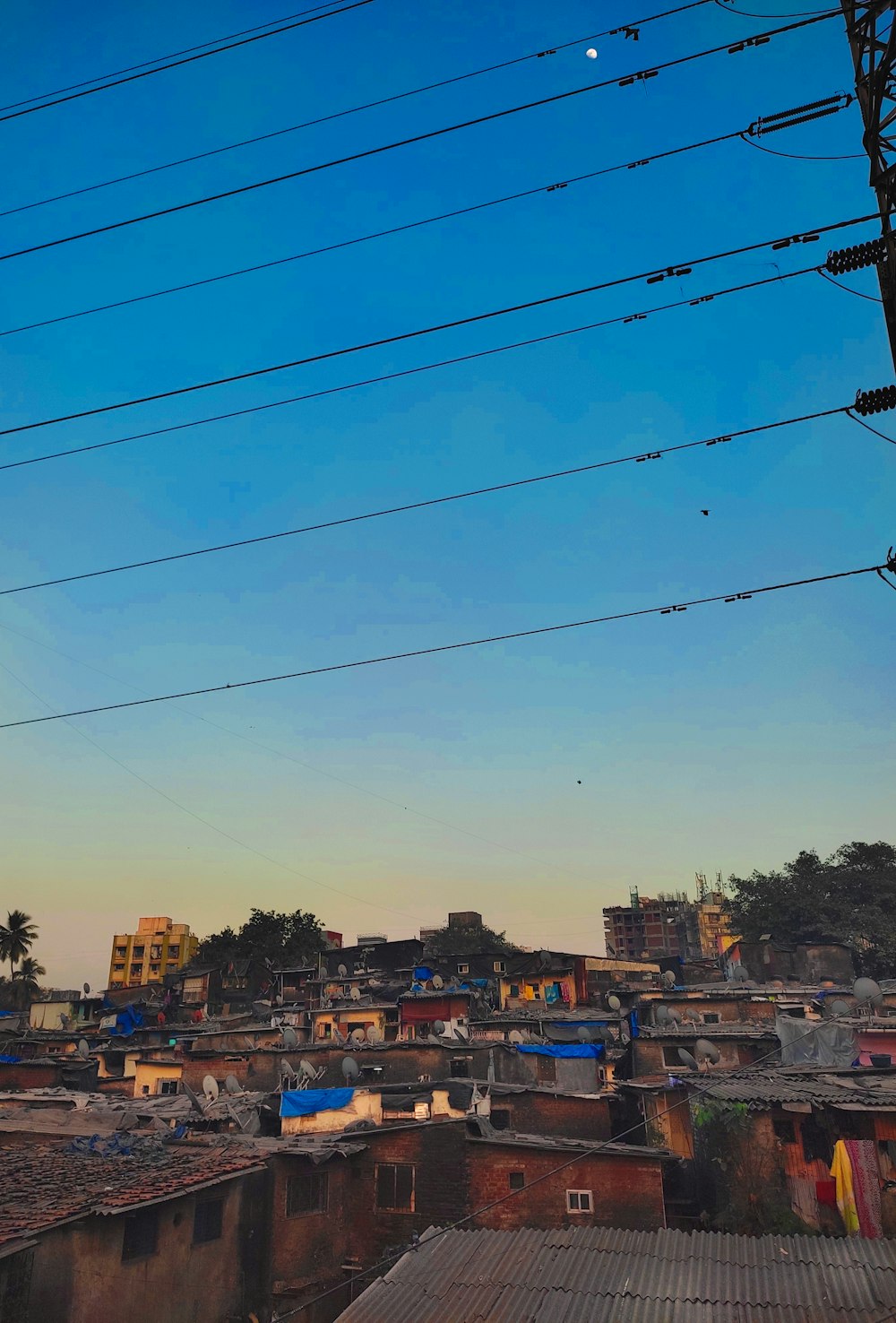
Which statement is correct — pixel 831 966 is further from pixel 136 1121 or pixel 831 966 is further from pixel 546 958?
pixel 136 1121

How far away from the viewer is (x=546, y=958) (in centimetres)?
5184

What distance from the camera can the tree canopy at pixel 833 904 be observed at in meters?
64.3

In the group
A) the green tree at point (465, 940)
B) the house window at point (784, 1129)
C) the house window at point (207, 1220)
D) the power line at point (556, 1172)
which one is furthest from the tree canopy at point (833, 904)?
the house window at point (207, 1220)

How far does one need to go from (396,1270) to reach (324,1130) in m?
12.2

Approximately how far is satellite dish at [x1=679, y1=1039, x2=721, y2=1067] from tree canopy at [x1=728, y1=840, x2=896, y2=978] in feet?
130

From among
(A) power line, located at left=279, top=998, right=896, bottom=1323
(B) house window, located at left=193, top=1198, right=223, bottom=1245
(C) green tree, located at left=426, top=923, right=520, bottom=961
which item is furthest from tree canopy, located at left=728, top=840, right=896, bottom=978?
(B) house window, located at left=193, top=1198, right=223, bottom=1245

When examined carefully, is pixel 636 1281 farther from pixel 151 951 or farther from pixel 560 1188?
pixel 151 951

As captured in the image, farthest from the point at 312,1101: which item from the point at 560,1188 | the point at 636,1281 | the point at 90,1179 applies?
the point at 636,1281

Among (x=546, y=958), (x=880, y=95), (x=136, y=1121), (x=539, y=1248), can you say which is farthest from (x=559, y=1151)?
(x=546, y=958)

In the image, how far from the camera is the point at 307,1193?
2138cm

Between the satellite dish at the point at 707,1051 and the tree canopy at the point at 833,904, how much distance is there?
130 feet

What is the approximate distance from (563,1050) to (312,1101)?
458 inches

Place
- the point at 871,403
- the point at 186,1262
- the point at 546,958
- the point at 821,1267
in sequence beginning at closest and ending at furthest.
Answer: the point at 871,403
the point at 821,1267
the point at 186,1262
the point at 546,958

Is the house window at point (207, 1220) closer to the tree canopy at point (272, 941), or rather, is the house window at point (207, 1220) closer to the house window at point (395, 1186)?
the house window at point (395, 1186)
